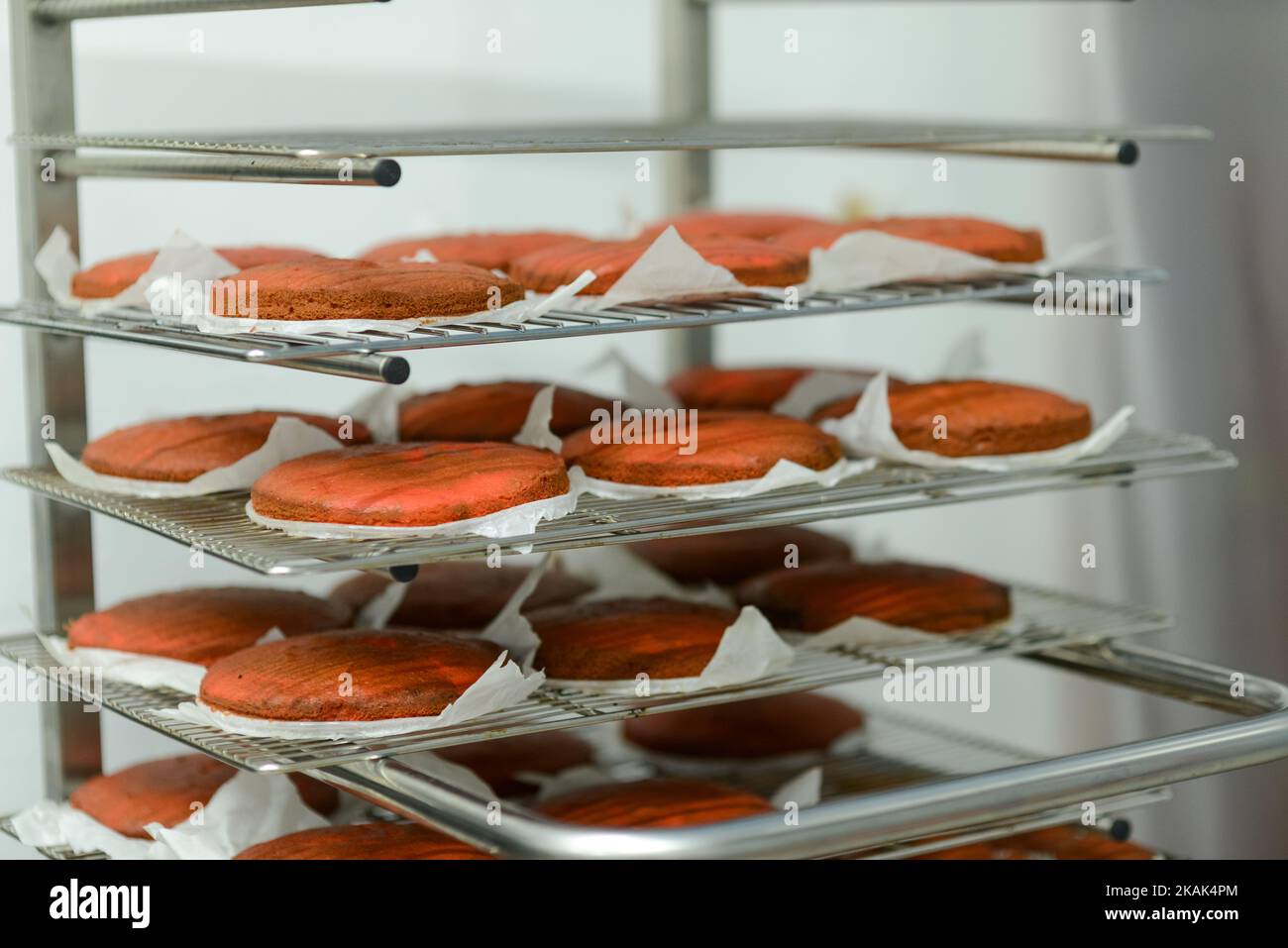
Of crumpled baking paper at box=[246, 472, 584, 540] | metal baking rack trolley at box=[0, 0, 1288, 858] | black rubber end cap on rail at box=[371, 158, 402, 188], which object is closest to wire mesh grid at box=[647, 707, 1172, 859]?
metal baking rack trolley at box=[0, 0, 1288, 858]

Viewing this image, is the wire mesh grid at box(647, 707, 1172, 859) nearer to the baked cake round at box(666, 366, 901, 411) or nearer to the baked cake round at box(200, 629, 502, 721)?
→ the baked cake round at box(666, 366, 901, 411)

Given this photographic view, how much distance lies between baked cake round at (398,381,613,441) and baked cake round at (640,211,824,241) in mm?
264

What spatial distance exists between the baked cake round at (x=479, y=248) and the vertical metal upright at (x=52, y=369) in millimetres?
371

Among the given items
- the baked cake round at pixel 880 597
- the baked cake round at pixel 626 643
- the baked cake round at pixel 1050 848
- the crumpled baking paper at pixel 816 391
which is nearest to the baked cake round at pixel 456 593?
the baked cake round at pixel 626 643

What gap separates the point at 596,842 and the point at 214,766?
2.37 ft

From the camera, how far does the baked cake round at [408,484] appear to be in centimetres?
167

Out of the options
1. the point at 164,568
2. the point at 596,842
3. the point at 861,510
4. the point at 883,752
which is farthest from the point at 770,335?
the point at 596,842

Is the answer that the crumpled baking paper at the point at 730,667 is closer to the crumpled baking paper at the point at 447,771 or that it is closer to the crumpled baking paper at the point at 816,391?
the crumpled baking paper at the point at 447,771

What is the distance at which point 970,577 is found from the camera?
2.24m

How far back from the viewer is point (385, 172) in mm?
1526

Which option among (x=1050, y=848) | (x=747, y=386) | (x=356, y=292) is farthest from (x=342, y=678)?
(x=1050, y=848)

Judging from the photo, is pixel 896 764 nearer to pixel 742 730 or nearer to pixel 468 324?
pixel 742 730
